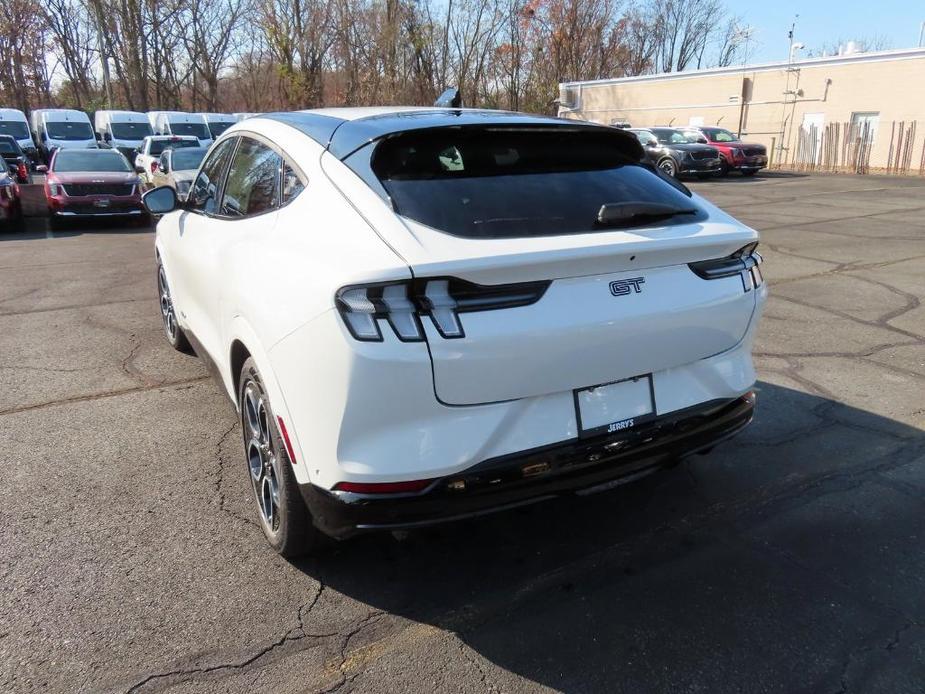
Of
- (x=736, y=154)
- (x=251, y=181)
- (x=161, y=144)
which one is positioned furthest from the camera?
(x=736, y=154)

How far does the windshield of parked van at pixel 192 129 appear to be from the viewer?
1177 inches

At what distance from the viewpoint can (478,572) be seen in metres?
2.95

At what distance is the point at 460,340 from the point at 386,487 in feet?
1.79

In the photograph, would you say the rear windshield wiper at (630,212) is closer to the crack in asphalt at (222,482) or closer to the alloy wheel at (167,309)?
the crack in asphalt at (222,482)

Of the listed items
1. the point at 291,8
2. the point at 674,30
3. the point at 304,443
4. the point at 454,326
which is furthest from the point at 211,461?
the point at 674,30

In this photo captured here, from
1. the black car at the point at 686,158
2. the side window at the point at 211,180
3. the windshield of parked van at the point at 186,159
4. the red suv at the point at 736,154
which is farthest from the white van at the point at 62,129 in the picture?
the side window at the point at 211,180

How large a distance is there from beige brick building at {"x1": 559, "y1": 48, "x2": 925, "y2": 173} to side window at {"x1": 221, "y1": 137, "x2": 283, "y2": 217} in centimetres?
3155

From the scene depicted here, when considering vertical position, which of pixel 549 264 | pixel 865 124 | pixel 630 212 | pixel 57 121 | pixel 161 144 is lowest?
pixel 549 264

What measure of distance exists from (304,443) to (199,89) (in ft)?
190

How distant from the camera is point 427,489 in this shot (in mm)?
2373

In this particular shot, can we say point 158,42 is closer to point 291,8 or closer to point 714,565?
point 291,8

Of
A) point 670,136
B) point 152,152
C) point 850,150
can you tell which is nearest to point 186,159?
point 152,152

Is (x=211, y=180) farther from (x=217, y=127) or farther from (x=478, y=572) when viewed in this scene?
(x=217, y=127)

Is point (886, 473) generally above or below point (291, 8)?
below
